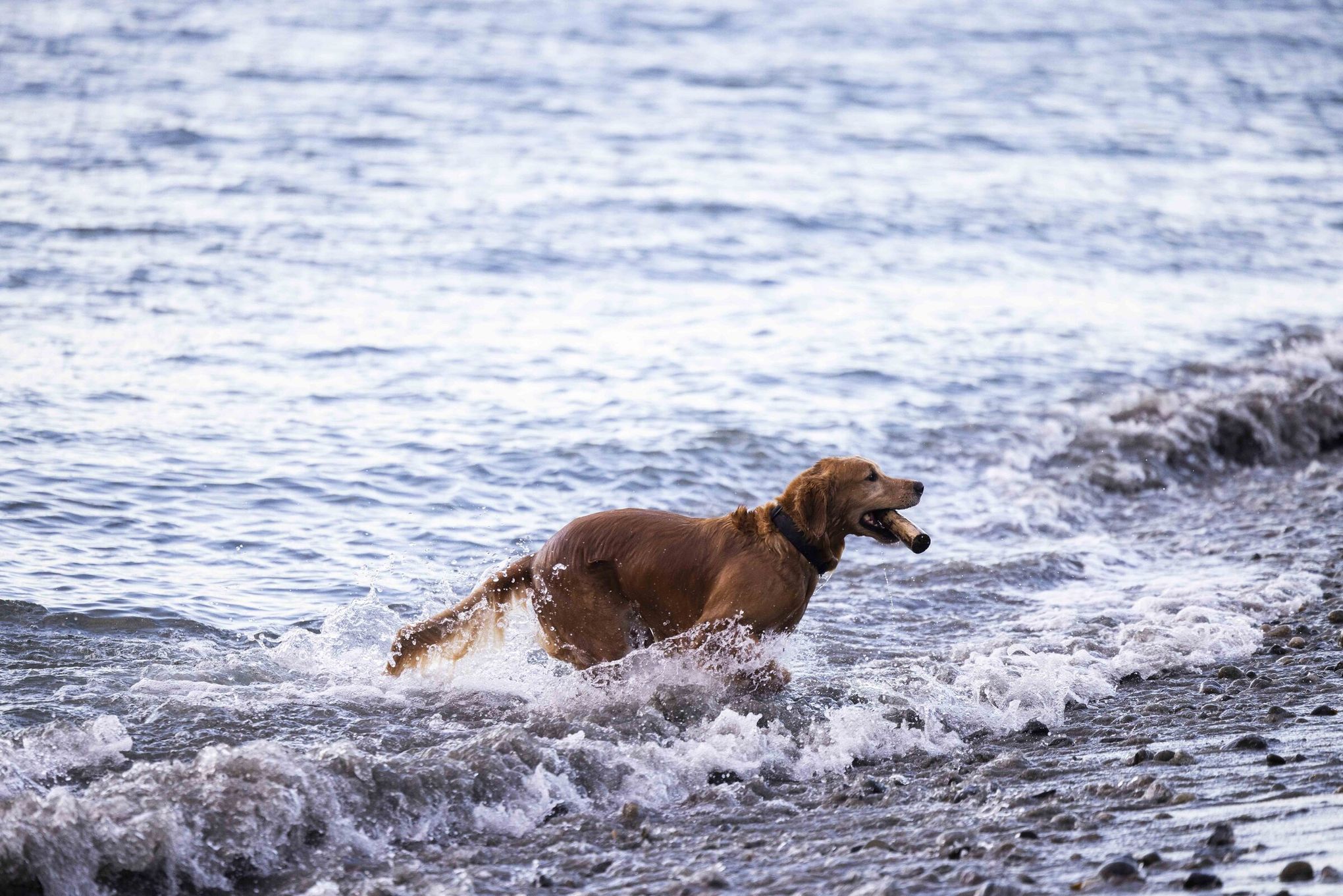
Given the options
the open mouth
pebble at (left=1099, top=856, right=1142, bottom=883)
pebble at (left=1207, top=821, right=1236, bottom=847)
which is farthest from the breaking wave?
pebble at (left=1099, top=856, right=1142, bottom=883)

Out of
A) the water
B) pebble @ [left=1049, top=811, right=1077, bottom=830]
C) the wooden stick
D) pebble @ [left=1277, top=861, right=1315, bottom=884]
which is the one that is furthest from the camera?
the wooden stick

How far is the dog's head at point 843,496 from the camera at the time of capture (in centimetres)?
673

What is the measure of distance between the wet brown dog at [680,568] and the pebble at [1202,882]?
255 centimetres

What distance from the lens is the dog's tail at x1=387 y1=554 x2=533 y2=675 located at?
22.8ft

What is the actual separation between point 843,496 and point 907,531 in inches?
14.1

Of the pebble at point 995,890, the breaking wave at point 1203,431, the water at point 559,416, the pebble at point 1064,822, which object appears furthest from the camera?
the breaking wave at point 1203,431

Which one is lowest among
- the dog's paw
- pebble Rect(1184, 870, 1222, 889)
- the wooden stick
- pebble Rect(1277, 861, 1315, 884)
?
the dog's paw

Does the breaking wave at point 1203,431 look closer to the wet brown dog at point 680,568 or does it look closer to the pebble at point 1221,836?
the wet brown dog at point 680,568

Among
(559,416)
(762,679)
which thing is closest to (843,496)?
(762,679)

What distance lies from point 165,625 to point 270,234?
10092 mm

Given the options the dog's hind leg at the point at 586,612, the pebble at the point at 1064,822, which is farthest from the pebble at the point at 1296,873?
the dog's hind leg at the point at 586,612

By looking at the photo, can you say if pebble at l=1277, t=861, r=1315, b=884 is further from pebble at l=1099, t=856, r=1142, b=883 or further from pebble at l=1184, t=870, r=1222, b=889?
pebble at l=1099, t=856, r=1142, b=883

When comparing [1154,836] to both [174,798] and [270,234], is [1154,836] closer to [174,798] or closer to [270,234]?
[174,798]

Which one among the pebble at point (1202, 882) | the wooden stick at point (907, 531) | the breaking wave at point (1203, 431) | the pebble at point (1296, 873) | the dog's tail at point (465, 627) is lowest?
the breaking wave at point (1203, 431)
